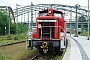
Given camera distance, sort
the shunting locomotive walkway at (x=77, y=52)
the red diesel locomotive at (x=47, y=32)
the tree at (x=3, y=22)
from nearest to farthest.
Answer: the shunting locomotive walkway at (x=77, y=52)
the red diesel locomotive at (x=47, y=32)
the tree at (x=3, y=22)

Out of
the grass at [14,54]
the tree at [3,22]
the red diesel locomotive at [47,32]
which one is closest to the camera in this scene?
the red diesel locomotive at [47,32]

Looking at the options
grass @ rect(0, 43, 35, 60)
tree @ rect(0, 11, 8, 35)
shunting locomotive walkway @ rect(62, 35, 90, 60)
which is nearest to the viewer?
shunting locomotive walkway @ rect(62, 35, 90, 60)

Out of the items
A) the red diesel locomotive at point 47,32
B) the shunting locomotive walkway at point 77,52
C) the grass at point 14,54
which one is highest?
the red diesel locomotive at point 47,32

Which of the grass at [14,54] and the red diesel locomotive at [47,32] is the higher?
the red diesel locomotive at [47,32]

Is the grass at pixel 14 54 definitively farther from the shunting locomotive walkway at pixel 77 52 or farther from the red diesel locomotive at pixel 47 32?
the shunting locomotive walkway at pixel 77 52

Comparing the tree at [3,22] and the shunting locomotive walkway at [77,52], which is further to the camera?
the tree at [3,22]

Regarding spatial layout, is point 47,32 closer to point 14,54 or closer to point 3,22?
point 14,54

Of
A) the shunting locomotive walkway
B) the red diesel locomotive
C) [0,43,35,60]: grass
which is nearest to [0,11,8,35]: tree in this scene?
[0,43,35,60]: grass

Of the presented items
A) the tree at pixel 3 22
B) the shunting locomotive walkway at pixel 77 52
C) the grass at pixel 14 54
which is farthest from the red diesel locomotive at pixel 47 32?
the tree at pixel 3 22

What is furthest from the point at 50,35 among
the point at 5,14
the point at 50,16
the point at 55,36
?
the point at 5,14

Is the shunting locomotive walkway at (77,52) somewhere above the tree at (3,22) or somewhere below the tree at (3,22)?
below

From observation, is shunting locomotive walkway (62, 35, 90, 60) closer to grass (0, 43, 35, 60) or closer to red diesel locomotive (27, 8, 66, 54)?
red diesel locomotive (27, 8, 66, 54)

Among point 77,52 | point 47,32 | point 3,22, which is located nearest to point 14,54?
point 47,32

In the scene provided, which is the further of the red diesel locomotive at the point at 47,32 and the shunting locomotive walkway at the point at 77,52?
the red diesel locomotive at the point at 47,32
